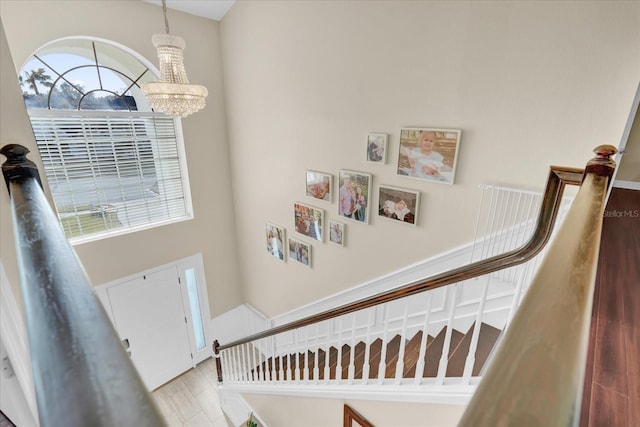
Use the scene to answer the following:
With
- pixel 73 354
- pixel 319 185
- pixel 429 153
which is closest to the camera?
pixel 73 354

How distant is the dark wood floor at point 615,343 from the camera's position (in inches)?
40.6

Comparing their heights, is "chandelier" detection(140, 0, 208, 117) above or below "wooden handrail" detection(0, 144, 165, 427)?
above

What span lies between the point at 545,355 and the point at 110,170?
14.6 ft

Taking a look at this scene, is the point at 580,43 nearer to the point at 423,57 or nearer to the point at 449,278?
the point at 423,57

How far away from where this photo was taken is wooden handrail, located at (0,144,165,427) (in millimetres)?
223

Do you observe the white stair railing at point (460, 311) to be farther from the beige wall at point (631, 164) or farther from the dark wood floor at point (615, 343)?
the beige wall at point (631, 164)

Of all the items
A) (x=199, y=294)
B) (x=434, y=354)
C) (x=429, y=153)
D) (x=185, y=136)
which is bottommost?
(x=199, y=294)

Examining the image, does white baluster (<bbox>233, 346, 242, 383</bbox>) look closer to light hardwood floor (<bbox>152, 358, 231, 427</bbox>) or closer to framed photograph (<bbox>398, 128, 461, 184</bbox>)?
light hardwood floor (<bbox>152, 358, 231, 427</bbox>)

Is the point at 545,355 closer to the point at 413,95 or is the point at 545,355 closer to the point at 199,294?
the point at 413,95

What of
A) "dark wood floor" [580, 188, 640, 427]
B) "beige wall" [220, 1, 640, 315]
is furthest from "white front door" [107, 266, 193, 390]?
"dark wood floor" [580, 188, 640, 427]

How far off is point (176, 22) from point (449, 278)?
4.14 meters

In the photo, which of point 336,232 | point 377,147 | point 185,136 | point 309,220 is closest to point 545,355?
point 377,147

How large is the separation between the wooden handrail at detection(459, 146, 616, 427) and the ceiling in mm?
4295

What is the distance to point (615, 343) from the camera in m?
1.33
